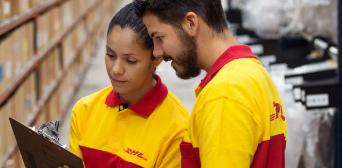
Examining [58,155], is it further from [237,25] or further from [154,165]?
[237,25]

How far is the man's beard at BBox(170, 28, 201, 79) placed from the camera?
1.62 meters

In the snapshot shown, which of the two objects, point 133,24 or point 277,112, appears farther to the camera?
point 133,24

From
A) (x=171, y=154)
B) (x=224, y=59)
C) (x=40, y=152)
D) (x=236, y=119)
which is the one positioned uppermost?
(x=224, y=59)

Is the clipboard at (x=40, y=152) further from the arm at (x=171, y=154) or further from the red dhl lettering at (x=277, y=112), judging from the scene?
the red dhl lettering at (x=277, y=112)

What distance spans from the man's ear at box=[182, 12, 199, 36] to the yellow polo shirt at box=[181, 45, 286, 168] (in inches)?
3.8

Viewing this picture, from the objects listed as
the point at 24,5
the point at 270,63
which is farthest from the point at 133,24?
the point at 24,5

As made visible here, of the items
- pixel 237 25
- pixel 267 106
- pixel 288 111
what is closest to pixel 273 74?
pixel 288 111

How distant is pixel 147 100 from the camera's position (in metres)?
2.08

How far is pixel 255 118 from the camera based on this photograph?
1.56 meters

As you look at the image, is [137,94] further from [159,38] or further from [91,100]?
[159,38]

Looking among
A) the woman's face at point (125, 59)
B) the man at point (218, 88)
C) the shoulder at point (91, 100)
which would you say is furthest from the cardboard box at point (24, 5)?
the man at point (218, 88)

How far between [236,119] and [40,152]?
60 centimetres

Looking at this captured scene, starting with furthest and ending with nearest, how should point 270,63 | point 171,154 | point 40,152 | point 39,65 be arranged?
point 39,65 → point 270,63 → point 171,154 → point 40,152

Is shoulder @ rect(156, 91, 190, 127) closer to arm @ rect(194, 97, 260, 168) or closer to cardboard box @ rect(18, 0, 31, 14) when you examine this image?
arm @ rect(194, 97, 260, 168)
